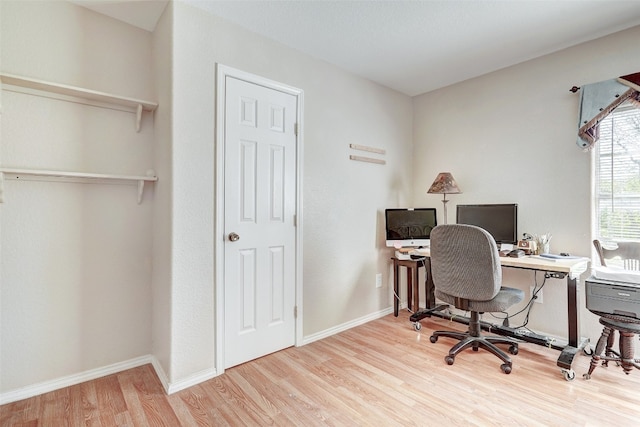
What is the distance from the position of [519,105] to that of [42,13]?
12.0 ft

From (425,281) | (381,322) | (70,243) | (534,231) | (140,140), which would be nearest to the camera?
(70,243)

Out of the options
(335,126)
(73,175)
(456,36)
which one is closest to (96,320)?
(73,175)

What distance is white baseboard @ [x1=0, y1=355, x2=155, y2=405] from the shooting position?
5.96ft

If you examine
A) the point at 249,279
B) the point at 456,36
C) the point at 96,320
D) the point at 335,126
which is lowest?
the point at 96,320

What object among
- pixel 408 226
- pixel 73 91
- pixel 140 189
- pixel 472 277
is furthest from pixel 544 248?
pixel 73 91

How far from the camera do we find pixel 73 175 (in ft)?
6.09

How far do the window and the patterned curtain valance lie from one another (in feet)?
0.43

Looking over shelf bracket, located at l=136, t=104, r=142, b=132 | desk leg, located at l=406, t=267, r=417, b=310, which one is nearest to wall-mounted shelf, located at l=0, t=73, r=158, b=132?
shelf bracket, located at l=136, t=104, r=142, b=132

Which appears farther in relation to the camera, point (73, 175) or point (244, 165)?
point (244, 165)

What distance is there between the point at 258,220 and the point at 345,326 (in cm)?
138

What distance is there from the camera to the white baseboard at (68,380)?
5.96 ft

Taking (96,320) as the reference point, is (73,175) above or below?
above

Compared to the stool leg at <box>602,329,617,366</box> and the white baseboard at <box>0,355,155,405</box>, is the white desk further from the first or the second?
the white baseboard at <box>0,355,155,405</box>

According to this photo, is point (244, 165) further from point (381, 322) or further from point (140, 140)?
point (381, 322)
